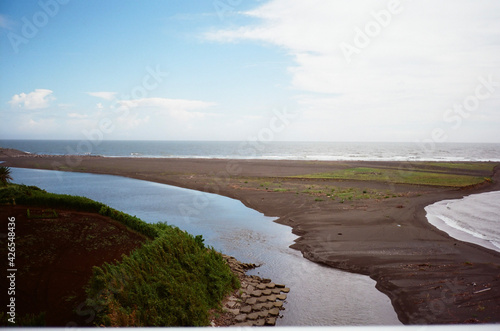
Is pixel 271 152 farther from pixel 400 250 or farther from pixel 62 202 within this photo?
pixel 62 202

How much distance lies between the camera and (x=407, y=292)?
25.4ft

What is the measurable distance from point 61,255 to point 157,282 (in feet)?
7.16

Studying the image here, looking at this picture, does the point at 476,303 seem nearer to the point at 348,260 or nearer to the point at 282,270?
the point at 348,260

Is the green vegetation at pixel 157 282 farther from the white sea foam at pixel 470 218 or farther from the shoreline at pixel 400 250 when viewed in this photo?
the white sea foam at pixel 470 218

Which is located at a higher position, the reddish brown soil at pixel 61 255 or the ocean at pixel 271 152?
the ocean at pixel 271 152

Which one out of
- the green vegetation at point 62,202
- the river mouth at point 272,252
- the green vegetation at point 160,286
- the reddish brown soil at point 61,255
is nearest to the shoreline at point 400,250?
the river mouth at point 272,252

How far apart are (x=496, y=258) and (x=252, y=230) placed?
870 cm

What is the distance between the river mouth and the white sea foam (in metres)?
6.46

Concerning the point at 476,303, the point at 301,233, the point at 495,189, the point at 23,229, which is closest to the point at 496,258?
the point at 476,303

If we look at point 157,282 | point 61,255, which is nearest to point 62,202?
point 61,255

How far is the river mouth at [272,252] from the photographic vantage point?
6910mm

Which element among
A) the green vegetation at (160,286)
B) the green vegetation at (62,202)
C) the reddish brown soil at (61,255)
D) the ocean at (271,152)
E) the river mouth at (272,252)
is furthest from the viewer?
the ocean at (271,152)

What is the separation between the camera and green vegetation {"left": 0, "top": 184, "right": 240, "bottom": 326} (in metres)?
5.00

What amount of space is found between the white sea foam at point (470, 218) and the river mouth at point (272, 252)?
6.46 m
